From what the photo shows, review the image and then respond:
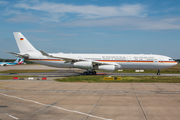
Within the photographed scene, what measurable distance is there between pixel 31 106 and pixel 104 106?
15.3 feet

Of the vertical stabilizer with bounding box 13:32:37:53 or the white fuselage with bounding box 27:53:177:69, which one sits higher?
the vertical stabilizer with bounding box 13:32:37:53

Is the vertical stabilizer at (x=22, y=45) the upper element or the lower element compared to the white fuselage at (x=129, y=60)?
upper

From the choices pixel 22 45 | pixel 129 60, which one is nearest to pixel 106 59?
pixel 129 60

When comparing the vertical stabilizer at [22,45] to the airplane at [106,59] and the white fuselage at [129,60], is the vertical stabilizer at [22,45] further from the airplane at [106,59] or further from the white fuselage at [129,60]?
the white fuselage at [129,60]

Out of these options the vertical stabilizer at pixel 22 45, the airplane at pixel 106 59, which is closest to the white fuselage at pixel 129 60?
the airplane at pixel 106 59

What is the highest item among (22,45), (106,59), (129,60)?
(22,45)

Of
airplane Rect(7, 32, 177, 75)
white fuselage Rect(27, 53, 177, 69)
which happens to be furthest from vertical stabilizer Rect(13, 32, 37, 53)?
white fuselage Rect(27, 53, 177, 69)

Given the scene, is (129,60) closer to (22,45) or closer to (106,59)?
(106,59)

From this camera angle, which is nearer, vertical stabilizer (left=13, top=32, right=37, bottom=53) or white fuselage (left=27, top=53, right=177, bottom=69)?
white fuselage (left=27, top=53, right=177, bottom=69)

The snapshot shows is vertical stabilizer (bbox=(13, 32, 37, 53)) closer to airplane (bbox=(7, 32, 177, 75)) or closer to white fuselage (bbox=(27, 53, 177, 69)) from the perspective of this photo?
airplane (bbox=(7, 32, 177, 75))

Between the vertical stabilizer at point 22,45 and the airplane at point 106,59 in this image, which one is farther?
the vertical stabilizer at point 22,45

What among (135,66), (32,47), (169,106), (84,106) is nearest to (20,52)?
(32,47)

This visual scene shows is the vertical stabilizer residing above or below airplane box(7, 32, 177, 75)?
above

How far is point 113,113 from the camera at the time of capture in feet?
34.1
